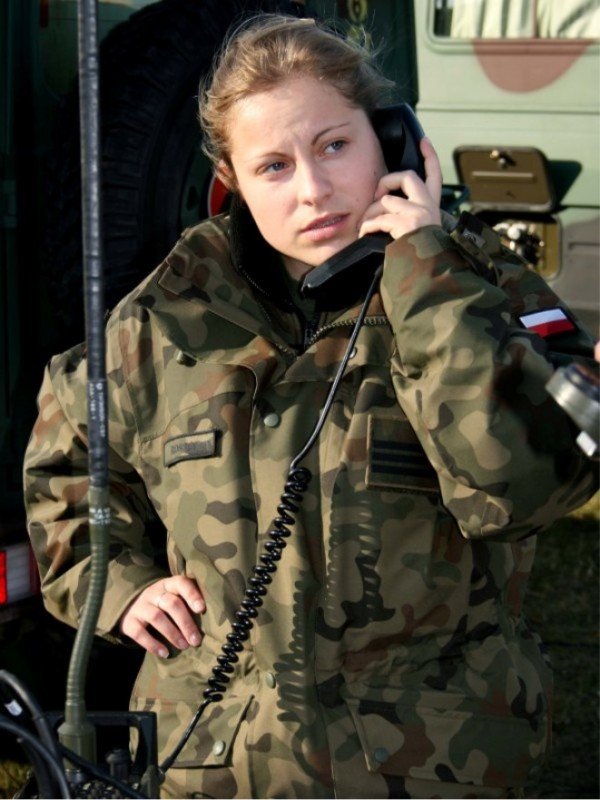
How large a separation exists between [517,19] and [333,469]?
13.4 feet

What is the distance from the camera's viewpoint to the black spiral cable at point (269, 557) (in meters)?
2.10

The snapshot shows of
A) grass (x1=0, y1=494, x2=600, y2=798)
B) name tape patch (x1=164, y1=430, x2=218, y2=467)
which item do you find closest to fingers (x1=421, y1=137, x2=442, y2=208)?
name tape patch (x1=164, y1=430, x2=218, y2=467)

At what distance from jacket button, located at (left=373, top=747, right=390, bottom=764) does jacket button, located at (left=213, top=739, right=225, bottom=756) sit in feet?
0.74

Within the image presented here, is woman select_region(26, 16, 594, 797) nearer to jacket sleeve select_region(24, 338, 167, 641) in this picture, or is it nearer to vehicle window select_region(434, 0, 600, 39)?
jacket sleeve select_region(24, 338, 167, 641)

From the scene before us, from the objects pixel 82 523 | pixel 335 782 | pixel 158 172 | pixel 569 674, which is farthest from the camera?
pixel 569 674

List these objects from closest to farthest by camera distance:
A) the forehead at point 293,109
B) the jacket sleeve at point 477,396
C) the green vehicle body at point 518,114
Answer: the jacket sleeve at point 477,396 → the forehead at point 293,109 → the green vehicle body at point 518,114

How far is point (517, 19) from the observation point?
5797 mm

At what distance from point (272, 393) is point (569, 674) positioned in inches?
75.4

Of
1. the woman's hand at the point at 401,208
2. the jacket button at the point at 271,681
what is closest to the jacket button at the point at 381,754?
the jacket button at the point at 271,681

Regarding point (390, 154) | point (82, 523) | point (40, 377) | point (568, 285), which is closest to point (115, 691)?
point (40, 377)

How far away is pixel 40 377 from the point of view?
3.26 meters

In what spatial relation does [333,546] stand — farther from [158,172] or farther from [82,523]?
[158,172]

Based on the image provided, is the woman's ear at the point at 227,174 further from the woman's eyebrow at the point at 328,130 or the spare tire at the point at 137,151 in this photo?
the spare tire at the point at 137,151

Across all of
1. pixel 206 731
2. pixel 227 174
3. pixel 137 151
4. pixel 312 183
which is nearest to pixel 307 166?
pixel 312 183
